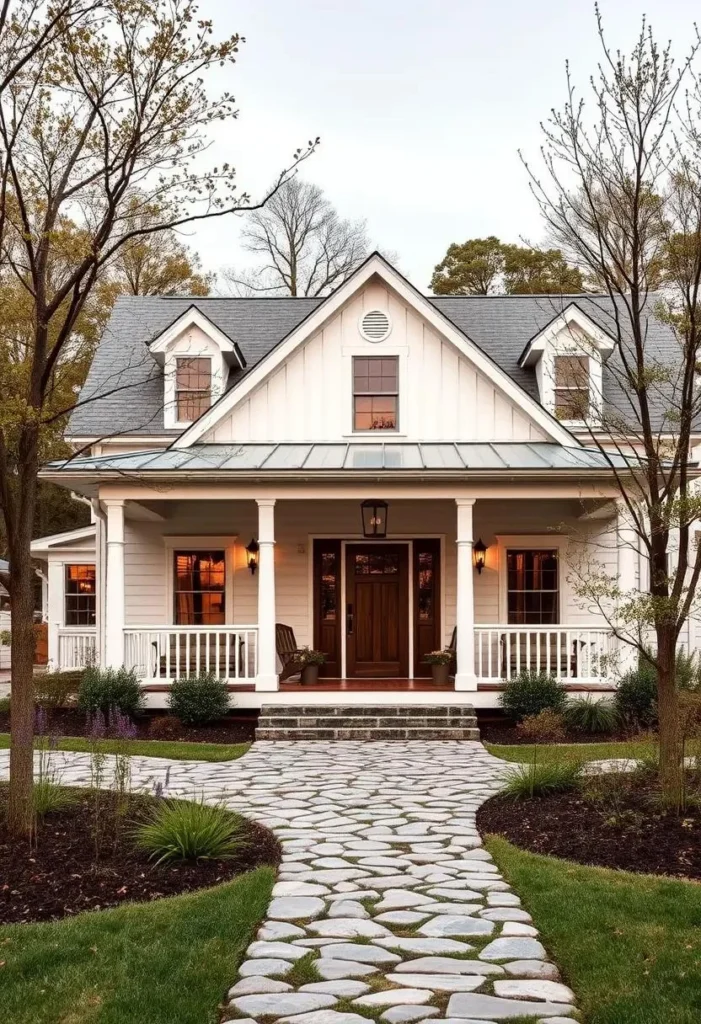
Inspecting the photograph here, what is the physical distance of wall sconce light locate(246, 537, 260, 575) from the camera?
52.5 ft

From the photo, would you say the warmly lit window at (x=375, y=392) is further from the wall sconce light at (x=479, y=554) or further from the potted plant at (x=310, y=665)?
the potted plant at (x=310, y=665)

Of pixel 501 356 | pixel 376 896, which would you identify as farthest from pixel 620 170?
pixel 501 356

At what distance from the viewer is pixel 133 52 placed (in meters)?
6.59

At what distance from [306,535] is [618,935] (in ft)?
38.6

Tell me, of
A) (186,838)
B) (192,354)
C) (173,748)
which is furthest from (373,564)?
(186,838)

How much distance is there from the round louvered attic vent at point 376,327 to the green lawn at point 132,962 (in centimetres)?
1132

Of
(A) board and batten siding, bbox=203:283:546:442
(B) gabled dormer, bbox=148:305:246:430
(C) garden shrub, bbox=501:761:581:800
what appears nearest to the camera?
(C) garden shrub, bbox=501:761:581:800

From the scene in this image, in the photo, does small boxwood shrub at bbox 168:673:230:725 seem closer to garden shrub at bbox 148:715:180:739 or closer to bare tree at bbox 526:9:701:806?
garden shrub at bbox 148:715:180:739

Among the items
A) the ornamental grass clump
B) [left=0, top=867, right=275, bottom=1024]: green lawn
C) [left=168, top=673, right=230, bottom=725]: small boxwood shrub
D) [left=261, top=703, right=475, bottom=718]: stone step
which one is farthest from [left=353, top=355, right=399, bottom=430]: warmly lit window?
[left=0, top=867, right=275, bottom=1024]: green lawn

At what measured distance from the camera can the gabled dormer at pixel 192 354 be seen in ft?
54.9

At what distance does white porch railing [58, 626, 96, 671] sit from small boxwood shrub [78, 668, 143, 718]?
3.04m

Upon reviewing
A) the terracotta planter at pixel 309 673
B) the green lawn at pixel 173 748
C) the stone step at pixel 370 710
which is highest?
the terracotta planter at pixel 309 673

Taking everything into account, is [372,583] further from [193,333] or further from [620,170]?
[620,170]

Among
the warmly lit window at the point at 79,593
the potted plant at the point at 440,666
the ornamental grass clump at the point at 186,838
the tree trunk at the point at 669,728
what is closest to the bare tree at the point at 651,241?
the tree trunk at the point at 669,728
